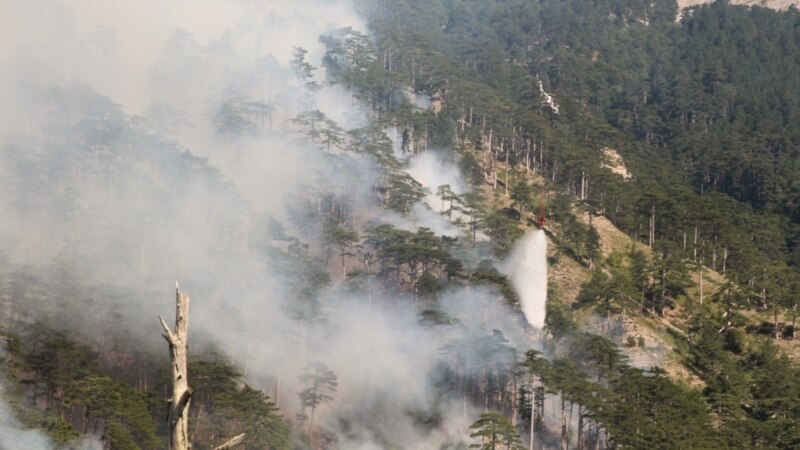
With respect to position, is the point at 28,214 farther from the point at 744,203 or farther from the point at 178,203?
the point at 744,203

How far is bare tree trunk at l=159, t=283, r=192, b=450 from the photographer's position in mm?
12422

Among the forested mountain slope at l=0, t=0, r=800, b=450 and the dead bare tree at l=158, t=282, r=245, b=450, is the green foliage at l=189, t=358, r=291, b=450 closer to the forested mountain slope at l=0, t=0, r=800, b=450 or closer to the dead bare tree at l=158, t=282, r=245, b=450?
the forested mountain slope at l=0, t=0, r=800, b=450

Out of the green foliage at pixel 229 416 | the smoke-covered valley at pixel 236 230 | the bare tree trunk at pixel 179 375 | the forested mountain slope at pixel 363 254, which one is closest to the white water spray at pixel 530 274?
the forested mountain slope at pixel 363 254

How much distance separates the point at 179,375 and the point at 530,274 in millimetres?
77489

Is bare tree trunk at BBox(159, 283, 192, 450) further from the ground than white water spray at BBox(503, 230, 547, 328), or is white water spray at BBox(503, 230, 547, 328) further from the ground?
bare tree trunk at BBox(159, 283, 192, 450)

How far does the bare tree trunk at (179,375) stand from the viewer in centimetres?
1242

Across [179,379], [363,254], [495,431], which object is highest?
[179,379]

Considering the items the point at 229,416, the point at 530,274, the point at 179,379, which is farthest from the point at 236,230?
the point at 179,379

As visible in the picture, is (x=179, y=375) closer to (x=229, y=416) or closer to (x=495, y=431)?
(x=495, y=431)

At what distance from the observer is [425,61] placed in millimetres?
144375

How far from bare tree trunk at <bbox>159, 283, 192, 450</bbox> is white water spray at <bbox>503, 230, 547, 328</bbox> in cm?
7423

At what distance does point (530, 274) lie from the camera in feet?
291

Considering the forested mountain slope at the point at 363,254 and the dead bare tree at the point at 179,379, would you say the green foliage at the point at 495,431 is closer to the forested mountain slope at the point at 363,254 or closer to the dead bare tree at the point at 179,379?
the forested mountain slope at the point at 363,254

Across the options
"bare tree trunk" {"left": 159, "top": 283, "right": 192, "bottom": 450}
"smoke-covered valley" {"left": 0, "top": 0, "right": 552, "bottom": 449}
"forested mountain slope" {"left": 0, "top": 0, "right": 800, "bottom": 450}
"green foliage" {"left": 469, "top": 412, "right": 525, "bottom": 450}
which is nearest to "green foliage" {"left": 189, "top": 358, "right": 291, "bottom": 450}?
"forested mountain slope" {"left": 0, "top": 0, "right": 800, "bottom": 450}
